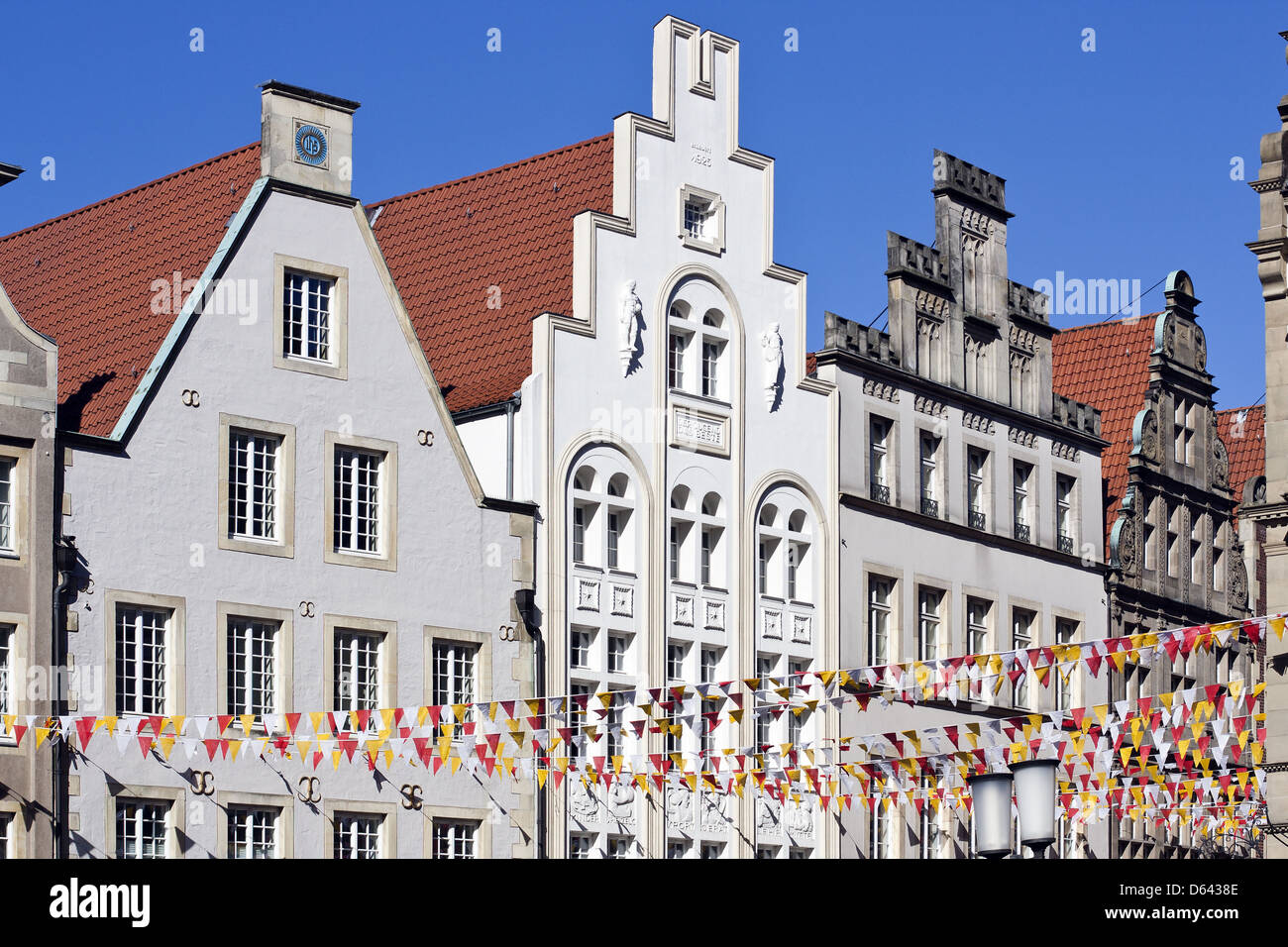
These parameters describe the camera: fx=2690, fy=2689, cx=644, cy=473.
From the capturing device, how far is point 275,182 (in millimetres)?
39969

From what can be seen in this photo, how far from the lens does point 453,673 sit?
41.4m

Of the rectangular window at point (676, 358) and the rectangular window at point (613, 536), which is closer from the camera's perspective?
the rectangular window at point (613, 536)

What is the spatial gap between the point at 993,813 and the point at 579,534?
21446 millimetres

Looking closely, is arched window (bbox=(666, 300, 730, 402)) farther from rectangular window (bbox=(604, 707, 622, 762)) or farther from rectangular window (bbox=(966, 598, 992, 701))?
rectangular window (bbox=(966, 598, 992, 701))

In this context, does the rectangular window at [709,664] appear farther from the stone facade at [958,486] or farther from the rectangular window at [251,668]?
the rectangular window at [251,668]

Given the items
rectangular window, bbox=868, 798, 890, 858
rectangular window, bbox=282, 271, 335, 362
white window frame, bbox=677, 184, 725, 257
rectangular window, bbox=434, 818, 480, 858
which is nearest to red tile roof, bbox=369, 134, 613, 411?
white window frame, bbox=677, 184, 725, 257

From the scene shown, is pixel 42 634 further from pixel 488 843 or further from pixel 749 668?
pixel 749 668

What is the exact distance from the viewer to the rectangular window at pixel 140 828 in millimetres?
36875

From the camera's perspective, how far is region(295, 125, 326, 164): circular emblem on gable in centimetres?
4038

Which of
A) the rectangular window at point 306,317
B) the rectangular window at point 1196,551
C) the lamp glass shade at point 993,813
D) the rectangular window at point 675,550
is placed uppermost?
the rectangular window at point 306,317

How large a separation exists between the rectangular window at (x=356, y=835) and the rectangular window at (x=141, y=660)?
354 cm

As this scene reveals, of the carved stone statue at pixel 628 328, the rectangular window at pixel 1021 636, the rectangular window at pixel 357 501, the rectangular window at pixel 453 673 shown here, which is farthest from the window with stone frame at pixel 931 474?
the rectangular window at pixel 357 501

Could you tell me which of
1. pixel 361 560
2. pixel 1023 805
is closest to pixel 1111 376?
pixel 361 560
